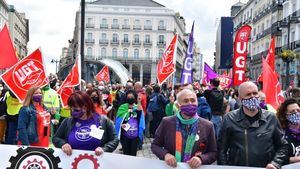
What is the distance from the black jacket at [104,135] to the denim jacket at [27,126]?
145 cm

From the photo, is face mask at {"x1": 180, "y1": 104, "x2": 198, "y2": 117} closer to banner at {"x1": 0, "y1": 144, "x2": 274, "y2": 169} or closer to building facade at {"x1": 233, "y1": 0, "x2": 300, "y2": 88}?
banner at {"x1": 0, "y1": 144, "x2": 274, "y2": 169}

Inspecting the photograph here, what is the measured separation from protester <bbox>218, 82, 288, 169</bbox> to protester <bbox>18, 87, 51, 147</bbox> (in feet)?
9.19

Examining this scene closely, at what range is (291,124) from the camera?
447 centimetres

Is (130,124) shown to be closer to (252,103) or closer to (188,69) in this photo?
(188,69)

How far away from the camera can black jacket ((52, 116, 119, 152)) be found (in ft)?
15.0

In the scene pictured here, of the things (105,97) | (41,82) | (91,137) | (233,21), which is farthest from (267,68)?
(233,21)

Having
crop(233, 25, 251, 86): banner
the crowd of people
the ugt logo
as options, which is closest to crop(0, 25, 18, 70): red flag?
the ugt logo

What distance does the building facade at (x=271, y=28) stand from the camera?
43.8 meters

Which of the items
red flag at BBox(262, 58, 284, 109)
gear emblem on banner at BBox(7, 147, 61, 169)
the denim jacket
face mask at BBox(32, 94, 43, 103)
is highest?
red flag at BBox(262, 58, 284, 109)

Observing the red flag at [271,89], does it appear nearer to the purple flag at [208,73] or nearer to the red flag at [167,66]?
the red flag at [167,66]

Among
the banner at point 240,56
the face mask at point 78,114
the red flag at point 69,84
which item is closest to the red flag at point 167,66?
the banner at point 240,56

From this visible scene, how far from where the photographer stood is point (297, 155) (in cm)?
435

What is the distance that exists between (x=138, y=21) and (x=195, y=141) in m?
94.9

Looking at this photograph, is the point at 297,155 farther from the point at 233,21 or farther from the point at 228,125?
the point at 233,21
